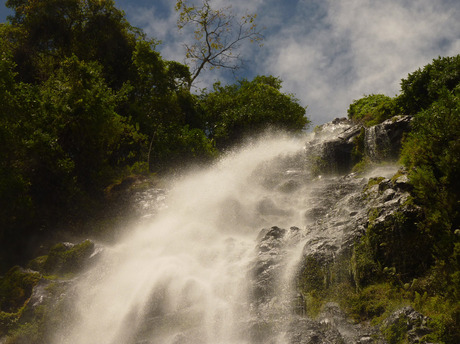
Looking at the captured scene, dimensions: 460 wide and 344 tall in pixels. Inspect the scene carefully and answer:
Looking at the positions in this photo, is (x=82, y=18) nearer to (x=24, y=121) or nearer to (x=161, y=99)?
(x=161, y=99)

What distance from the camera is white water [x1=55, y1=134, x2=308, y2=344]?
10.0 meters

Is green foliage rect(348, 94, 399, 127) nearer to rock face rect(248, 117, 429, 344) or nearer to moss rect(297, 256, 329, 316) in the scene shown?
rock face rect(248, 117, 429, 344)

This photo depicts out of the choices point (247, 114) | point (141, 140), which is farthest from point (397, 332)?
point (247, 114)

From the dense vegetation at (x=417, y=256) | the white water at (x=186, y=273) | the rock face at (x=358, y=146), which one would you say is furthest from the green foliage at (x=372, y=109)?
the dense vegetation at (x=417, y=256)

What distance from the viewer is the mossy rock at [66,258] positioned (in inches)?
527

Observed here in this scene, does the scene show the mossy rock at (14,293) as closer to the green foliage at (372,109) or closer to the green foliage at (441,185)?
the green foliage at (441,185)

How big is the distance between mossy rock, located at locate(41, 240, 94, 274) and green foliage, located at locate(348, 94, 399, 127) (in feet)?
55.9

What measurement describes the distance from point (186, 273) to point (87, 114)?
9.74 metres

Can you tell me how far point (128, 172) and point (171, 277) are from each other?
9828 millimetres

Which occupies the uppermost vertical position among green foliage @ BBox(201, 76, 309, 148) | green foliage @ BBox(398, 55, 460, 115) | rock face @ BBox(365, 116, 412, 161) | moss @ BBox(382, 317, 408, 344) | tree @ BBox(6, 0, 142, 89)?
tree @ BBox(6, 0, 142, 89)

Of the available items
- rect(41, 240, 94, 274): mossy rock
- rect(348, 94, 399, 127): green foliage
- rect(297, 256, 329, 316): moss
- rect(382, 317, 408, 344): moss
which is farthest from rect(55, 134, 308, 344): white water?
rect(348, 94, 399, 127): green foliage

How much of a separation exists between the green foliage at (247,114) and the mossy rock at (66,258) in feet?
57.9

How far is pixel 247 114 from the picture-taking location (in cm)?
3028

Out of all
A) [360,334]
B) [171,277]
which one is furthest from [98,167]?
[360,334]
